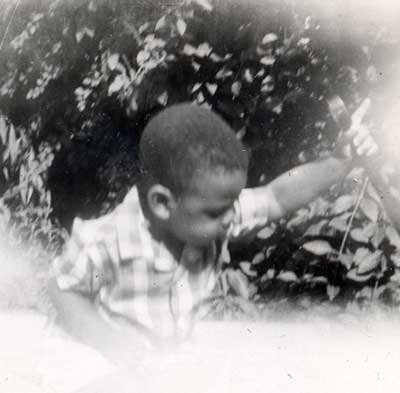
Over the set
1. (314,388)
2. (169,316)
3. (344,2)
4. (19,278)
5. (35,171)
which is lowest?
(314,388)

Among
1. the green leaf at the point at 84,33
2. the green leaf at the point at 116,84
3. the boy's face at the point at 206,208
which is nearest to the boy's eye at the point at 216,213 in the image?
the boy's face at the point at 206,208

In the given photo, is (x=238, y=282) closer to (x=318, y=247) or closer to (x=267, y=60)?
(x=318, y=247)

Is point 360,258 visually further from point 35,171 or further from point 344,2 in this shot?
point 35,171

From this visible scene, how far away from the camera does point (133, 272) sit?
140 centimetres

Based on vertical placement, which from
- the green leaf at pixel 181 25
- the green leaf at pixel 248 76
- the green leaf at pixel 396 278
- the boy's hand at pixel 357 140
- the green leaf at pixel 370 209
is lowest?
the green leaf at pixel 396 278

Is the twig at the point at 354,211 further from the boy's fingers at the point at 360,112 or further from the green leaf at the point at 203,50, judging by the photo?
the green leaf at the point at 203,50

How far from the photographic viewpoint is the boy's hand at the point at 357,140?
4.47ft

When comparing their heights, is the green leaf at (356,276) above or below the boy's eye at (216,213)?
below

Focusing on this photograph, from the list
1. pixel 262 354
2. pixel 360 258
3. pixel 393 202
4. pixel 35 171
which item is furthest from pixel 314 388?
pixel 35 171

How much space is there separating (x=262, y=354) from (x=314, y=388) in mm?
124

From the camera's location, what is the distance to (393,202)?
1.37 m

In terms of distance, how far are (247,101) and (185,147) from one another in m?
0.16

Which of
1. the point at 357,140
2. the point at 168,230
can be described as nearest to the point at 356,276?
the point at 357,140

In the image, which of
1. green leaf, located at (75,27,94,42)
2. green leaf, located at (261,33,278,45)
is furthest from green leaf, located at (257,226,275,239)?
green leaf, located at (75,27,94,42)
